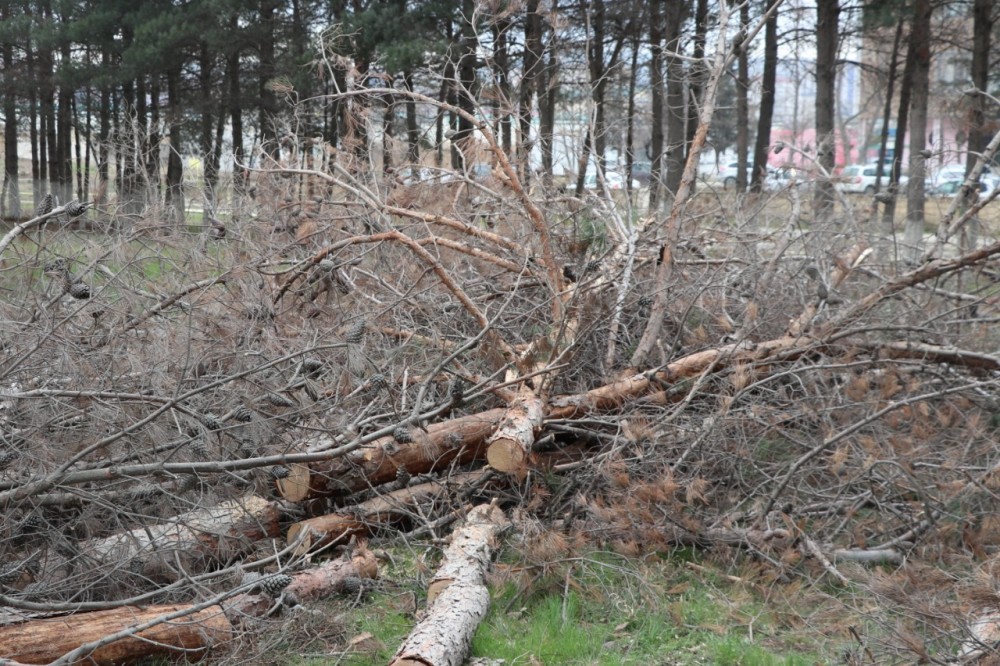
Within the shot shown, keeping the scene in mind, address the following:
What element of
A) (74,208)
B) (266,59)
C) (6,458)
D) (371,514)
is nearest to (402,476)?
(371,514)

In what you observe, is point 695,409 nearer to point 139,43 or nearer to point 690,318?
point 690,318

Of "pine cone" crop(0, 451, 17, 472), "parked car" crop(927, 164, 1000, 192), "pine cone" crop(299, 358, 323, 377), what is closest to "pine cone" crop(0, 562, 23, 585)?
"pine cone" crop(0, 451, 17, 472)

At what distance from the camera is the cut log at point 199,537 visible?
13.9 feet

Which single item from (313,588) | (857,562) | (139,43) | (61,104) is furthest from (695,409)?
(61,104)

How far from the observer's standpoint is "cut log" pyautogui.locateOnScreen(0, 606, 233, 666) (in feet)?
11.5

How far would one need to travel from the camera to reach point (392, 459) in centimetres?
509

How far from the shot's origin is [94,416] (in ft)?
13.8

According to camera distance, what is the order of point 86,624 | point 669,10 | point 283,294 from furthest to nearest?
point 669,10
point 283,294
point 86,624

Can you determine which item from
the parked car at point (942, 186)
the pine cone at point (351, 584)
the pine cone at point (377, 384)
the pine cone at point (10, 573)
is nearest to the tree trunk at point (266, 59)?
the parked car at point (942, 186)

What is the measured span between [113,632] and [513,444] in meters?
1.99

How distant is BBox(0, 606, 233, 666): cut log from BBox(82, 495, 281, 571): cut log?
307 mm

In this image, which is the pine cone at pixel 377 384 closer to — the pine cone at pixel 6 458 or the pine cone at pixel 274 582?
the pine cone at pixel 274 582

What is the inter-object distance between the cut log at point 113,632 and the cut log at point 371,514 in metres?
0.89

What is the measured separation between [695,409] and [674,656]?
196 centimetres
